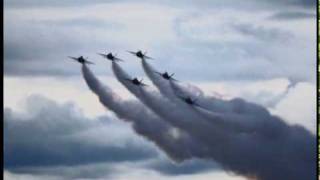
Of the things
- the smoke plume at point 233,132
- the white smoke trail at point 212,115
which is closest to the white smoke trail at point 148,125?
the smoke plume at point 233,132

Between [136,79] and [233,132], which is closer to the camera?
[136,79]

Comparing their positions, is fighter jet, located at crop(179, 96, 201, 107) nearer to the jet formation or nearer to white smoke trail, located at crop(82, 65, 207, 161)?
the jet formation

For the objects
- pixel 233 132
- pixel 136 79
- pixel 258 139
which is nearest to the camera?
pixel 136 79

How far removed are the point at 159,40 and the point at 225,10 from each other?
4.46 ft

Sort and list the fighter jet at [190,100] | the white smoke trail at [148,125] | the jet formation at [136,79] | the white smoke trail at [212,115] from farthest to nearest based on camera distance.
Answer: the fighter jet at [190,100] < the white smoke trail at [212,115] < the white smoke trail at [148,125] < the jet formation at [136,79]

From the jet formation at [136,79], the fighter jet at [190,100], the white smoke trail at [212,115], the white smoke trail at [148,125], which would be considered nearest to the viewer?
the jet formation at [136,79]

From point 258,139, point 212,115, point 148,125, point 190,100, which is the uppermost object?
point 190,100

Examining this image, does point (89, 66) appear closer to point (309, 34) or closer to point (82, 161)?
point (82, 161)

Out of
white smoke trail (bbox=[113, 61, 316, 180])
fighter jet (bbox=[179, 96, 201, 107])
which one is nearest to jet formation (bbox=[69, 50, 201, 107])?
fighter jet (bbox=[179, 96, 201, 107])

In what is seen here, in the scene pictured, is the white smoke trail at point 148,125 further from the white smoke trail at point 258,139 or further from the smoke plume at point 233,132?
the white smoke trail at point 258,139

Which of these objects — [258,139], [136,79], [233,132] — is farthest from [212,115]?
[136,79]

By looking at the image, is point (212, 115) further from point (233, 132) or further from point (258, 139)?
point (258, 139)

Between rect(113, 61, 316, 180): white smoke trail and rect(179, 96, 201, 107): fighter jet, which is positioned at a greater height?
rect(179, 96, 201, 107): fighter jet

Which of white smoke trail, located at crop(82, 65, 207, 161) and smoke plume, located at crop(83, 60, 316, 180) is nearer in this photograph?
white smoke trail, located at crop(82, 65, 207, 161)
